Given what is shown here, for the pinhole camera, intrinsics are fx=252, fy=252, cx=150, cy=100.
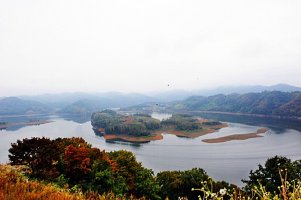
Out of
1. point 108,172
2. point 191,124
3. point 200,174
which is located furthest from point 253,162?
point 191,124

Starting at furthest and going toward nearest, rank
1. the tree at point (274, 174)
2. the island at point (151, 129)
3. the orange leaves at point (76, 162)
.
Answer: the island at point (151, 129)
the tree at point (274, 174)
the orange leaves at point (76, 162)

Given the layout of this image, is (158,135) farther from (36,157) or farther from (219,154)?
(36,157)

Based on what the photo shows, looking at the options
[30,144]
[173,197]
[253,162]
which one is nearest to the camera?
[30,144]

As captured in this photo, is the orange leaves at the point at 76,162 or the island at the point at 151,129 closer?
the orange leaves at the point at 76,162

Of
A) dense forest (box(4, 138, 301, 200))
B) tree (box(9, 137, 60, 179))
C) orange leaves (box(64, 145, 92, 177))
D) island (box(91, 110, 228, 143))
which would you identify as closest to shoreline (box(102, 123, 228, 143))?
island (box(91, 110, 228, 143))

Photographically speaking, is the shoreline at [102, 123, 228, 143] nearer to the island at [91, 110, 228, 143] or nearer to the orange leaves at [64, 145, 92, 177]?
the island at [91, 110, 228, 143]

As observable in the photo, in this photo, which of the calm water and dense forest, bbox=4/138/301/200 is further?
the calm water

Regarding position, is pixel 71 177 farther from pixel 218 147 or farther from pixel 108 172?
pixel 218 147

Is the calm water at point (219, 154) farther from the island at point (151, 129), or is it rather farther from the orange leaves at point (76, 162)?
the orange leaves at point (76, 162)

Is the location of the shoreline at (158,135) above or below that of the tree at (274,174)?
below

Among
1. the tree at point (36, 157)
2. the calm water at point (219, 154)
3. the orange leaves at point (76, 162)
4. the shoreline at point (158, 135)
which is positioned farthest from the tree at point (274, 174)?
the shoreline at point (158, 135)

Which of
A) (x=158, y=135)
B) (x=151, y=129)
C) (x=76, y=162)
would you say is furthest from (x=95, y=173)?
(x=151, y=129)
